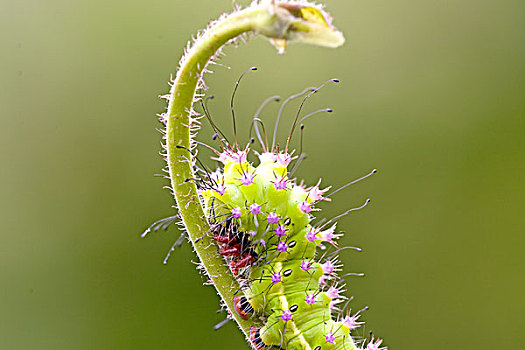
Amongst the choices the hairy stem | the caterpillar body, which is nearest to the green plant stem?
the hairy stem

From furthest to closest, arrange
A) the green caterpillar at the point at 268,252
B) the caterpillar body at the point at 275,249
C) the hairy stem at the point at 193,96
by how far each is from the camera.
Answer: the caterpillar body at the point at 275,249 → the green caterpillar at the point at 268,252 → the hairy stem at the point at 193,96

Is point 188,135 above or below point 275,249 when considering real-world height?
above

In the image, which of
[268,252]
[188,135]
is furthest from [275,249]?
[188,135]

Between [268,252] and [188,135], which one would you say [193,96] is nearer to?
[188,135]

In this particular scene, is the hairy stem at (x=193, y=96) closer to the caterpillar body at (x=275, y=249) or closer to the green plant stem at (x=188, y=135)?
the green plant stem at (x=188, y=135)

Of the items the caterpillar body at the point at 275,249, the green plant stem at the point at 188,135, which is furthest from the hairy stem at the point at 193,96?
the caterpillar body at the point at 275,249

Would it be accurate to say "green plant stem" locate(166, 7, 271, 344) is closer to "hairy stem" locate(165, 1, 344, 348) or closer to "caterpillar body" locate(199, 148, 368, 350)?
"hairy stem" locate(165, 1, 344, 348)
